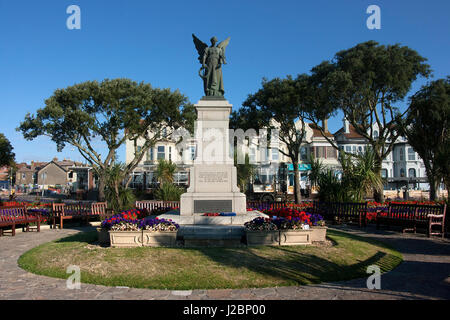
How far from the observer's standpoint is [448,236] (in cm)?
1187

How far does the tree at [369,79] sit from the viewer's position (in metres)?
24.3

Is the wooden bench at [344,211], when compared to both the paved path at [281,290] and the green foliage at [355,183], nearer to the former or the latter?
the green foliage at [355,183]

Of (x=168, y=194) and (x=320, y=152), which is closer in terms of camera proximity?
(x=168, y=194)

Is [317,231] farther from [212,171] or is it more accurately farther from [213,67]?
[213,67]

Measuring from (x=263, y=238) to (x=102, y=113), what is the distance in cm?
2441

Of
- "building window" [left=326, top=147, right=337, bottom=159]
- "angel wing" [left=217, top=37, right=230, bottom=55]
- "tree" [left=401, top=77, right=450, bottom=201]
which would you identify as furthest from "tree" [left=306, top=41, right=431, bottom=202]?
"building window" [left=326, top=147, right=337, bottom=159]

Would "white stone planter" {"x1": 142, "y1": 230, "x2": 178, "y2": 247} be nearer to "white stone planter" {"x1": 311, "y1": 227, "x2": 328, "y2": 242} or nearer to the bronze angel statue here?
"white stone planter" {"x1": 311, "y1": 227, "x2": 328, "y2": 242}

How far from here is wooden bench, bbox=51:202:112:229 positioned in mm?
15262

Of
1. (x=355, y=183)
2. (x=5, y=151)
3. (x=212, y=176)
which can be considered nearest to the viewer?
(x=212, y=176)

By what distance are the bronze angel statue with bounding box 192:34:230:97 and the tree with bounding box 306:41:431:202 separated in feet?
44.6

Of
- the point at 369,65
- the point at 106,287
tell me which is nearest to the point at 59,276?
the point at 106,287

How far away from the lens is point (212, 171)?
12.8m

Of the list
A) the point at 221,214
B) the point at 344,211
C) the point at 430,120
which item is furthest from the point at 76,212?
the point at 430,120

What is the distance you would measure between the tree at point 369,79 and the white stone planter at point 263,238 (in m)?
16.5
